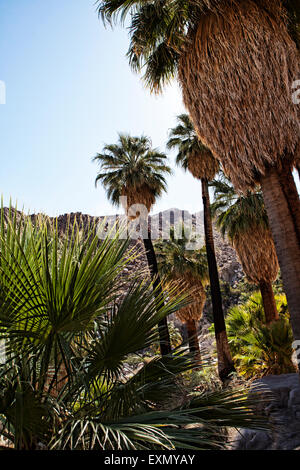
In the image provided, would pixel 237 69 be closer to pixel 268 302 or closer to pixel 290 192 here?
pixel 290 192

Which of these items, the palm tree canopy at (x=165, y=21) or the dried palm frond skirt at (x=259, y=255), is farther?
the dried palm frond skirt at (x=259, y=255)

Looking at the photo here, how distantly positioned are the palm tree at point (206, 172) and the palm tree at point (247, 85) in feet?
25.4

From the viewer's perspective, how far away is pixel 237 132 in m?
6.65

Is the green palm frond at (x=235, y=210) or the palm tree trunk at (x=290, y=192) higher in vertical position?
the green palm frond at (x=235, y=210)

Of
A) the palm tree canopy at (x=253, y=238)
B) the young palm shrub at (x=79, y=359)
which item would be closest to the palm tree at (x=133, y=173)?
the palm tree canopy at (x=253, y=238)

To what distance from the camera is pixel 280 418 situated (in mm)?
8602

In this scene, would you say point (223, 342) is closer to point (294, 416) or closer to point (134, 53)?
point (294, 416)

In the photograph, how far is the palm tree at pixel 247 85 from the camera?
6297 mm

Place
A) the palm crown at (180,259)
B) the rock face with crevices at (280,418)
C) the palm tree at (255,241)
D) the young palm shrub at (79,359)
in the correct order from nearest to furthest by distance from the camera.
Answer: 1. the young palm shrub at (79,359)
2. the rock face with crevices at (280,418)
3. the palm tree at (255,241)
4. the palm crown at (180,259)

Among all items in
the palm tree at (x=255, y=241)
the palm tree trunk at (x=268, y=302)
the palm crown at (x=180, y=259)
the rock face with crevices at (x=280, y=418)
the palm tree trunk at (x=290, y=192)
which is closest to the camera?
the palm tree trunk at (x=290, y=192)

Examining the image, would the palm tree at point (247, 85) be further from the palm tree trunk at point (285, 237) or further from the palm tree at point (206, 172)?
the palm tree at point (206, 172)

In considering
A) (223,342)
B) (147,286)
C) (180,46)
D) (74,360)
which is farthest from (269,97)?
(223,342)

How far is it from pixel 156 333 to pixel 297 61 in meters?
6.47

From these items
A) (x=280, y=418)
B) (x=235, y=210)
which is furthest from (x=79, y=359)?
(x=235, y=210)
